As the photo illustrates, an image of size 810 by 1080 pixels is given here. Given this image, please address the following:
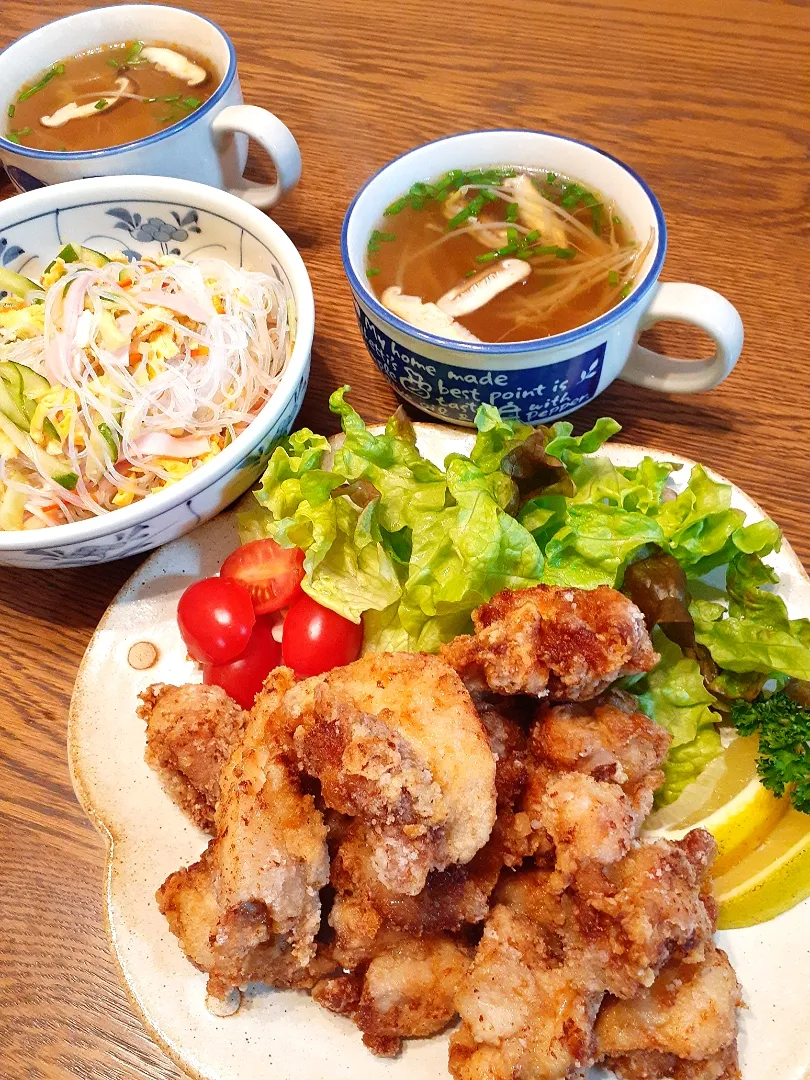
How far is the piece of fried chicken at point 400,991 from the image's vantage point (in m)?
1.38

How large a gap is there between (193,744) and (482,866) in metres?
0.62

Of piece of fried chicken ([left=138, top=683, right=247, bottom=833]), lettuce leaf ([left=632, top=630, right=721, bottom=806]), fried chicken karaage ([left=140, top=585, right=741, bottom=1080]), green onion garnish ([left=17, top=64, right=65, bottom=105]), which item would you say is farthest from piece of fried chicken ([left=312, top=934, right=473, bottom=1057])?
green onion garnish ([left=17, top=64, right=65, bottom=105])

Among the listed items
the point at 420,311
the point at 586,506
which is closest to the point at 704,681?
the point at 586,506

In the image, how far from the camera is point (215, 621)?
1.74 m

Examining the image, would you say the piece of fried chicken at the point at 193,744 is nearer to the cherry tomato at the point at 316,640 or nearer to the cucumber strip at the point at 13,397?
the cherry tomato at the point at 316,640

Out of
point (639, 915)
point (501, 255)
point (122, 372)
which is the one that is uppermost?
point (501, 255)

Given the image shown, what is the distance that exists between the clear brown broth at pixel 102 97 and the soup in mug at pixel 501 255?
0.91 meters

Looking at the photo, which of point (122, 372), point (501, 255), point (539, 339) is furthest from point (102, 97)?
point (539, 339)

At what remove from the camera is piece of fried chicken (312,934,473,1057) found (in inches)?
54.2

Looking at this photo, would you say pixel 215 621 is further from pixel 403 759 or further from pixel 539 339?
pixel 539 339

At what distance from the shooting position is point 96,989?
5.28 ft

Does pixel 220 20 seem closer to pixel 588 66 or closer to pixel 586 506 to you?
pixel 588 66

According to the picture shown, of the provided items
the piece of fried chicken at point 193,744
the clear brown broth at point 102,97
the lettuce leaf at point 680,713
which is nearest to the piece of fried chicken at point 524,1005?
the lettuce leaf at point 680,713

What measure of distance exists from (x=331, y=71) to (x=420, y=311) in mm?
1826
